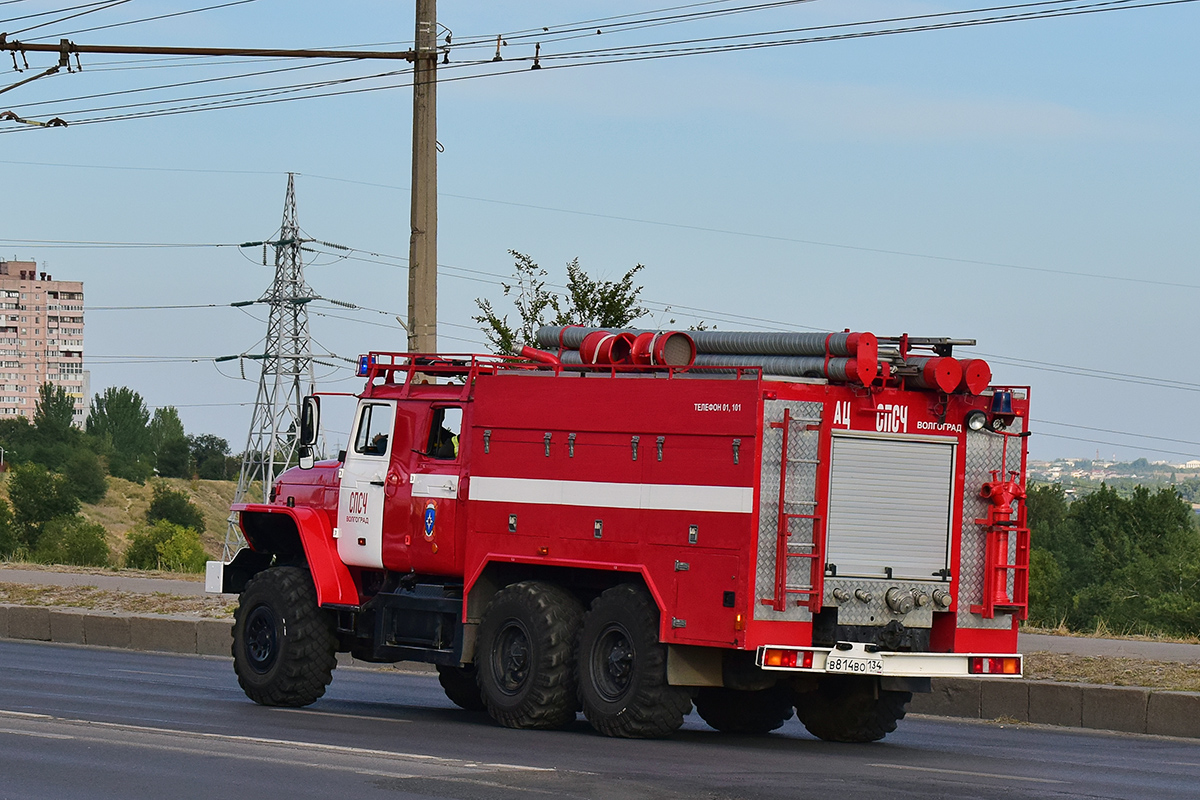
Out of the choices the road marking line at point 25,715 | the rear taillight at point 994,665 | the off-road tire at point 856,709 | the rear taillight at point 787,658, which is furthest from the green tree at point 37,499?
the rear taillight at point 787,658

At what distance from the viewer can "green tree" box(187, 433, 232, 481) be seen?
161500mm

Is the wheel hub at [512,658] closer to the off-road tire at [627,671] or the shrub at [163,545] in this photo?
the off-road tire at [627,671]

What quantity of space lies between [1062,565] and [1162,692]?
88090mm

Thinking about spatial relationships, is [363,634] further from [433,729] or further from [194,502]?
[194,502]

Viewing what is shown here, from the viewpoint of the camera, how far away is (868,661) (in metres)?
12.6

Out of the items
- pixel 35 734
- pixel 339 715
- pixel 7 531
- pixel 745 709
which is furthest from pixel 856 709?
pixel 7 531

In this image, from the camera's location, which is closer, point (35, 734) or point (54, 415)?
point (35, 734)

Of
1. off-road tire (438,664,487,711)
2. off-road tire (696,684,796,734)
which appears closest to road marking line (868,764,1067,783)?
off-road tire (696,684,796,734)

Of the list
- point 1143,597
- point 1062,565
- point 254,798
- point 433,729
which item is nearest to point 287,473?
Result: point 433,729

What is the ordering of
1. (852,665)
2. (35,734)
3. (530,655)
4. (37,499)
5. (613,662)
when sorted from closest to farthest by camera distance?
(35,734) < (852,665) < (613,662) < (530,655) < (37,499)

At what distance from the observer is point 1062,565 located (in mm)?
100250

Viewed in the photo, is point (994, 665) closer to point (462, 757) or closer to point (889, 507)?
point (889, 507)

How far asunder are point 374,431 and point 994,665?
5831 mm

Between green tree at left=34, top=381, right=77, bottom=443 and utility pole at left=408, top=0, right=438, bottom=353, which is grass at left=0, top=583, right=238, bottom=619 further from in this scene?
green tree at left=34, top=381, right=77, bottom=443
